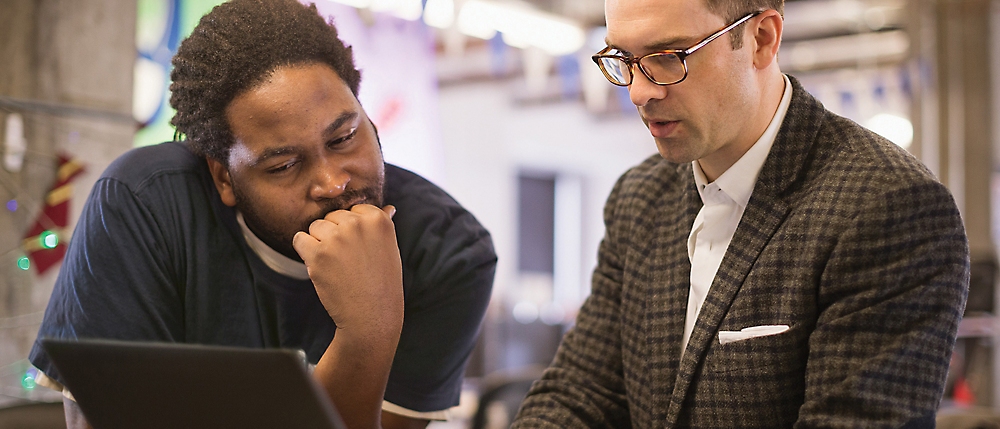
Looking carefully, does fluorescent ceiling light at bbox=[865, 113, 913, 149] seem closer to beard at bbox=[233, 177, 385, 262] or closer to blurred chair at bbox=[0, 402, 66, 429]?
beard at bbox=[233, 177, 385, 262]

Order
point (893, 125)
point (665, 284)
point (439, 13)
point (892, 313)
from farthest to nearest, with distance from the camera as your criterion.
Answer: point (893, 125) < point (439, 13) < point (665, 284) < point (892, 313)

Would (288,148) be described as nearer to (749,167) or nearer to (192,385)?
(192,385)

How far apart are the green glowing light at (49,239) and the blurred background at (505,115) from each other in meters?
0.01

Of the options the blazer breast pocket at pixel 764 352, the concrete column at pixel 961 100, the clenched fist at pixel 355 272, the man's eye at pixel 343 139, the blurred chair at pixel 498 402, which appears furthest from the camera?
the concrete column at pixel 961 100

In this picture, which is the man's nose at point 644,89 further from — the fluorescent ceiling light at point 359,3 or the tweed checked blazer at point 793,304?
the fluorescent ceiling light at point 359,3

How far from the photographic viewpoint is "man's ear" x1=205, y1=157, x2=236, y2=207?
1544 mm

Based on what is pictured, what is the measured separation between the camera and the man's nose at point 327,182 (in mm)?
1396

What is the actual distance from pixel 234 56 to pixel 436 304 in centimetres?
55

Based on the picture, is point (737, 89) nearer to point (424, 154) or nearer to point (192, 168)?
point (192, 168)

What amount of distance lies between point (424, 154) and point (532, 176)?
22.3 ft

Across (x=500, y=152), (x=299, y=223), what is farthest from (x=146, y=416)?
(x=500, y=152)

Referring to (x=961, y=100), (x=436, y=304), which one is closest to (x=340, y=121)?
(x=436, y=304)

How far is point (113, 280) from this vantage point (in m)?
1.43

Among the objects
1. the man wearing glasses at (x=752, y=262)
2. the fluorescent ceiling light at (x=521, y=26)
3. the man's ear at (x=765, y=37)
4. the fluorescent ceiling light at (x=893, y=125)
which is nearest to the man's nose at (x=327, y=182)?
the man wearing glasses at (x=752, y=262)
